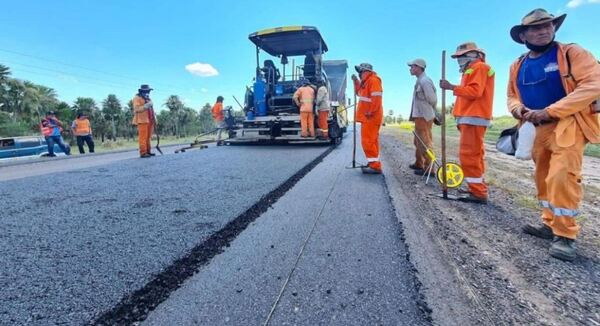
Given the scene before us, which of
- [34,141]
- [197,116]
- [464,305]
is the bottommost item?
[464,305]

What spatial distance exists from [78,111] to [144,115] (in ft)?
31.0

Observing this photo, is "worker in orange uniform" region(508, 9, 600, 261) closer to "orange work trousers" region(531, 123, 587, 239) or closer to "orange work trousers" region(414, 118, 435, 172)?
"orange work trousers" region(531, 123, 587, 239)

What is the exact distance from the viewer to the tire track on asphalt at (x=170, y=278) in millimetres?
1319

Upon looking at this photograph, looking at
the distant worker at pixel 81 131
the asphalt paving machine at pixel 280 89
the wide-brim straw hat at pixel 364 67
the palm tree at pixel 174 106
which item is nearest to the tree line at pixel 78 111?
the palm tree at pixel 174 106

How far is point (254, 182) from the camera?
3963 mm

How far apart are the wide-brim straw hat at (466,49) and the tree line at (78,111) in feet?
90.6

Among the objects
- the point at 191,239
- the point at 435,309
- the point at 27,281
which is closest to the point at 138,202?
the point at 191,239

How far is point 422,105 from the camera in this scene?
4652 millimetres

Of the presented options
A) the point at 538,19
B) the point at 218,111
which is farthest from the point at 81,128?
the point at 538,19

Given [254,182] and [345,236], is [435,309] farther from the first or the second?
[254,182]

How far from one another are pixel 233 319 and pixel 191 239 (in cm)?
95

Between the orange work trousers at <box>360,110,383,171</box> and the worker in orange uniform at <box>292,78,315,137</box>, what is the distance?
11.5 ft

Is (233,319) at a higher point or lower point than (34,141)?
lower

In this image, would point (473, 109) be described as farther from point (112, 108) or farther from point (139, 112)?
point (112, 108)
